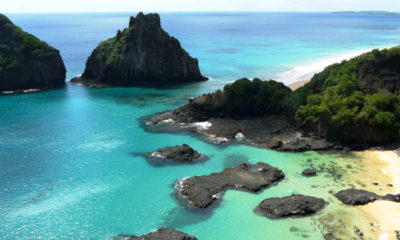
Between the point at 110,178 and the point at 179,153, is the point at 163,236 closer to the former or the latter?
the point at 110,178

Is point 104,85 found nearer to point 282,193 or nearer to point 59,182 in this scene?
point 59,182

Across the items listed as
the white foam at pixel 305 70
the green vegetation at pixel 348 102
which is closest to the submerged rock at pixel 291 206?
the green vegetation at pixel 348 102

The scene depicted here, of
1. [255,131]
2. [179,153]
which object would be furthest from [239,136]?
[179,153]

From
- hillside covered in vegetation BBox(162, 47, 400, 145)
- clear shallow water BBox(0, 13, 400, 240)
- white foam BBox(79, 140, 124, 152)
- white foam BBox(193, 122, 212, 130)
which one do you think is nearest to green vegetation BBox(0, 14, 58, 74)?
clear shallow water BBox(0, 13, 400, 240)

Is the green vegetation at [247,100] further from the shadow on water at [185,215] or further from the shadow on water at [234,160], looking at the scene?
the shadow on water at [185,215]

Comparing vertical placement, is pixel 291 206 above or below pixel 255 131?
below

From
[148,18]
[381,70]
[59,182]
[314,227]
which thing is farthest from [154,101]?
[314,227]
